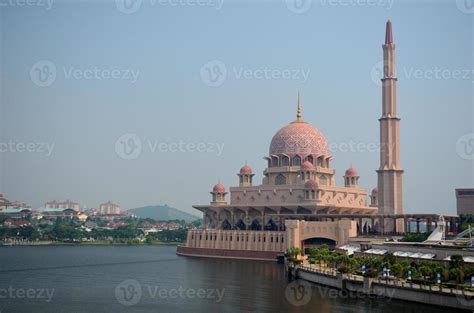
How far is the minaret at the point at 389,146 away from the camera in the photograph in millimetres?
79375

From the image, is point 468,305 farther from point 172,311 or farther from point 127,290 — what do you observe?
point 127,290

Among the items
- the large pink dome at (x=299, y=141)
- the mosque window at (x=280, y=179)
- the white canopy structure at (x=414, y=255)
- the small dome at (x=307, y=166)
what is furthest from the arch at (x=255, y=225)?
the white canopy structure at (x=414, y=255)

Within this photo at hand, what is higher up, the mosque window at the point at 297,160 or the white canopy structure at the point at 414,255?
the mosque window at the point at 297,160

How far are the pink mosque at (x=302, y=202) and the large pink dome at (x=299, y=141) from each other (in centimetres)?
14

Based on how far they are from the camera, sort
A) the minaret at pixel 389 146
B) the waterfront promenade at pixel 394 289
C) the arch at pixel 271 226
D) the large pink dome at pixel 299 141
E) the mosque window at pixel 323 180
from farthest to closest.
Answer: the large pink dome at pixel 299 141 → the mosque window at pixel 323 180 → the arch at pixel 271 226 → the minaret at pixel 389 146 → the waterfront promenade at pixel 394 289

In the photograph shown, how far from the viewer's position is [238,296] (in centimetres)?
4831

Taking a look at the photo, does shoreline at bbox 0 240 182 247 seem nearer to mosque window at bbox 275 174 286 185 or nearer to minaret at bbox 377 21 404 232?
mosque window at bbox 275 174 286 185

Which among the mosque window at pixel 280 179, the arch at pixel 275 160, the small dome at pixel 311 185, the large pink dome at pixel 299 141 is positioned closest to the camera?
the small dome at pixel 311 185

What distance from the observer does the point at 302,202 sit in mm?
84562

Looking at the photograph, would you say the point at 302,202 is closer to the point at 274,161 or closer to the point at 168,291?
the point at 274,161

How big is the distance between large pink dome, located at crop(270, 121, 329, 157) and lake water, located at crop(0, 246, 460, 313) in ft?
75.7

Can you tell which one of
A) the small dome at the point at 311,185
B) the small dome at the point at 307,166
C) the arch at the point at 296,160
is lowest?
the small dome at the point at 311,185

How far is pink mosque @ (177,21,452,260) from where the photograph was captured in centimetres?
7938

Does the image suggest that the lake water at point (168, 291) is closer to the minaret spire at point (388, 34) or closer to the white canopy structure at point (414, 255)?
the white canopy structure at point (414, 255)
